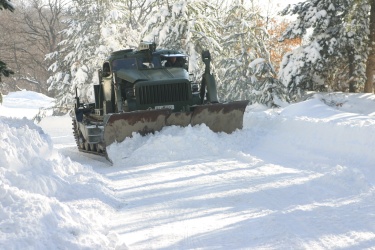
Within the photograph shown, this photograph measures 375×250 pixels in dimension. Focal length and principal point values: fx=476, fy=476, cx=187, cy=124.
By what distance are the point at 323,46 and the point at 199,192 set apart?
16.2 metres

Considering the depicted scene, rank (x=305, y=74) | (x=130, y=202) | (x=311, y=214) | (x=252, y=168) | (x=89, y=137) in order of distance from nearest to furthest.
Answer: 1. (x=311, y=214)
2. (x=130, y=202)
3. (x=252, y=168)
4. (x=89, y=137)
5. (x=305, y=74)

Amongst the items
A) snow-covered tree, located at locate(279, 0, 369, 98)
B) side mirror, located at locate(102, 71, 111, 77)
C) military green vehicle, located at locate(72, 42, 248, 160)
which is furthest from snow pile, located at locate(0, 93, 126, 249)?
snow-covered tree, located at locate(279, 0, 369, 98)

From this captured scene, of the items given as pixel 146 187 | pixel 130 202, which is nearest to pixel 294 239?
pixel 130 202

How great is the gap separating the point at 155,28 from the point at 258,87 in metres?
5.43

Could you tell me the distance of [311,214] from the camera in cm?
531

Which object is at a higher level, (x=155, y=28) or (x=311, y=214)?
(x=155, y=28)

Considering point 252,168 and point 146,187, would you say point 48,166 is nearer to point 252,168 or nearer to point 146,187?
point 146,187

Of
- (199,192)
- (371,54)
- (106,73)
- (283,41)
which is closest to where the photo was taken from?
(199,192)

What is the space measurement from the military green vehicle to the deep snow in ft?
1.06

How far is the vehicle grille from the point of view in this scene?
11094 millimetres

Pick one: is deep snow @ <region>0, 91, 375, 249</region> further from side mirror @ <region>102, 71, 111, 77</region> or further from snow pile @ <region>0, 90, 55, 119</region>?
snow pile @ <region>0, 90, 55, 119</region>

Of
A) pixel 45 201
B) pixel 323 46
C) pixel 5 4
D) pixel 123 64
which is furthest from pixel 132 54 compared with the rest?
pixel 323 46

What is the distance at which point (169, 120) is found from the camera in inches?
421

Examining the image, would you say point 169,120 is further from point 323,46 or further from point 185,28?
point 323,46
